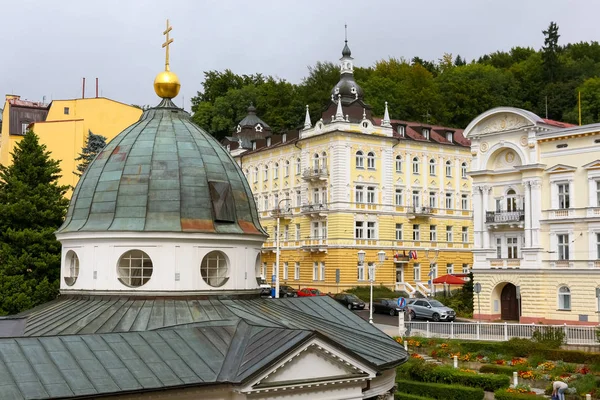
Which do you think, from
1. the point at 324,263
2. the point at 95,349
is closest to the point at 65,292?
the point at 95,349

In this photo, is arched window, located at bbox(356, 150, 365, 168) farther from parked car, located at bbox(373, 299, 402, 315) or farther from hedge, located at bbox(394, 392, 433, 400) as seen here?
hedge, located at bbox(394, 392, 433, 400)

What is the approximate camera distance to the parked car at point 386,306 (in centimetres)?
5631

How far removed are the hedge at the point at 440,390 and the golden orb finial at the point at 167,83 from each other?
15.8 m

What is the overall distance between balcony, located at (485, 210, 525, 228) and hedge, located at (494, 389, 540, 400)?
23593 millimetres

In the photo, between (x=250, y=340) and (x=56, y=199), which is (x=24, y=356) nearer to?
(x=250, y=340)

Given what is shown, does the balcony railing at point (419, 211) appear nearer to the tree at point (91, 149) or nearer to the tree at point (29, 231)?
the tree at point (91, 149)

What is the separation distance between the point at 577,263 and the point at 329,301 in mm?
29254

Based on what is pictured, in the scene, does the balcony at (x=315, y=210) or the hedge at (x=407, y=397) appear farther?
the balcony at (x=315, y=210)

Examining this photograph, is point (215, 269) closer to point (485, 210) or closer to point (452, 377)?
point (452, 377)

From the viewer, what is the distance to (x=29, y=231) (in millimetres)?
35562

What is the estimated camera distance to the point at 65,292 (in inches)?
852

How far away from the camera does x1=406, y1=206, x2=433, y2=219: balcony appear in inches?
2943

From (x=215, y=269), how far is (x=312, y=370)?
5454 millimetres

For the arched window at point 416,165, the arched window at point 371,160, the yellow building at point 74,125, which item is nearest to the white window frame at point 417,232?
the arched window at point 416,165
